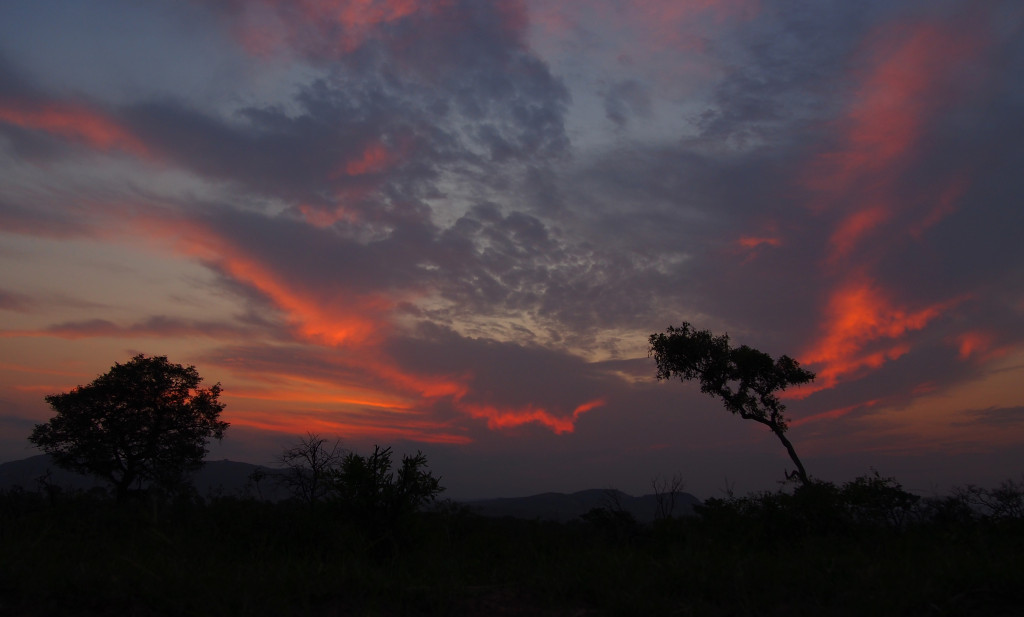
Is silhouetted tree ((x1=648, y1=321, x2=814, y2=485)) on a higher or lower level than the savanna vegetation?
higher

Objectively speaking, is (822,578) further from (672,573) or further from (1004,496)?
(1004,496)

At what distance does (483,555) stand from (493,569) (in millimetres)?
1710

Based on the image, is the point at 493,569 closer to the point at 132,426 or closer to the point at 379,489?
the point at 379,489

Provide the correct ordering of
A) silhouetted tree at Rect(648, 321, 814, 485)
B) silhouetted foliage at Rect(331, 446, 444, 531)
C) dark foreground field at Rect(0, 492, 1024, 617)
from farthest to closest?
1. silhouetted tree at Rect(648, 321, 814, 485)
2. silhouetted foliage at Rect(331, 446, 444, 531)
3. dark foreground field at Rect(0, 492, 1024, 617)

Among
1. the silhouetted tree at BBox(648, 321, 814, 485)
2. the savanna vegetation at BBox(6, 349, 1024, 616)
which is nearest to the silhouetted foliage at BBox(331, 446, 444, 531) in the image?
the savanna vegetation at BBox(6, 349, 1024, 616)

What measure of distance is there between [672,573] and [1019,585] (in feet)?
11.0

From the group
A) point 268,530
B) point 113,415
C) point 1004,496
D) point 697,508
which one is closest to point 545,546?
point 697,508

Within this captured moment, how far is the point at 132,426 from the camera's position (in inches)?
1165

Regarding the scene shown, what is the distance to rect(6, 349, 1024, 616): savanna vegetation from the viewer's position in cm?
609

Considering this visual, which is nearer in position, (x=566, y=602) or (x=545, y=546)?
(x=566, y=602)

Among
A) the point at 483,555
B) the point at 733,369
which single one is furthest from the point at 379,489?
the point at 733,369

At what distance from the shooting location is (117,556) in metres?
7.23

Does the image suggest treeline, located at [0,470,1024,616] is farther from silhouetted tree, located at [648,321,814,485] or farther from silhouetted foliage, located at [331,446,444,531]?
silhouetted tree, located at [648,321,814,485]

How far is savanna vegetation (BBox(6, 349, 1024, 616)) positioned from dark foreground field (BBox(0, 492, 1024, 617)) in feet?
0.08
